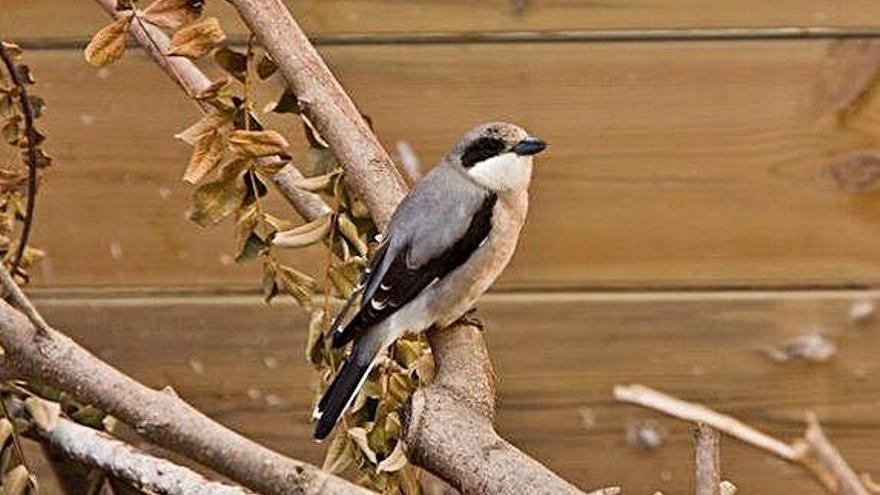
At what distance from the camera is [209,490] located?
90cm

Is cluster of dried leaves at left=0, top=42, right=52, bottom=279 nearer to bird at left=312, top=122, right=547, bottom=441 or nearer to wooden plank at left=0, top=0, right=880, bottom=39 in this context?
bird at left=312, top=122, right=547, bottom=441

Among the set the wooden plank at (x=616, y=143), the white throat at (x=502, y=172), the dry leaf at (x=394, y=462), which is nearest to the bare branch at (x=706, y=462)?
the dry leaf at (x=394, y=462)

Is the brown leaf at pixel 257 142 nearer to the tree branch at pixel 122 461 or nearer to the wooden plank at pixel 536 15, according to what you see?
the tree branch at pixel 122 461

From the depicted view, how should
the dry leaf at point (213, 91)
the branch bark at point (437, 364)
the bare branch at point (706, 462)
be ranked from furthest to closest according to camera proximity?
the dry leaf at point (213, 91)
the branch bark at point (437, 364)
the bare branch at point (706, 462)

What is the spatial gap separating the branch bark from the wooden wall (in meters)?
0.52

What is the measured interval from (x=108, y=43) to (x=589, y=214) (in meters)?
0.66

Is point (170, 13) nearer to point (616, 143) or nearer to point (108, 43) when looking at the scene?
point (108, 43)

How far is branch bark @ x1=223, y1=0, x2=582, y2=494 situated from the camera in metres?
0.77

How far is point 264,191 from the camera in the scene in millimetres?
1021

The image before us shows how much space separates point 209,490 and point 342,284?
205mm

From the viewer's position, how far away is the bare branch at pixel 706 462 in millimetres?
543

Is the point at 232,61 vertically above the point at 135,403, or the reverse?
the point at 232,61

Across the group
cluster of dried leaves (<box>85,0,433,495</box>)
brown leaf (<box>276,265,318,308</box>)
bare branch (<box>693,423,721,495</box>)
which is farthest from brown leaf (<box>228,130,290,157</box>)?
bare branch (<box>693,423,721,495</box>)

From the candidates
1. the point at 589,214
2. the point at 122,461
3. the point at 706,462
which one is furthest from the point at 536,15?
the point at 706,462
